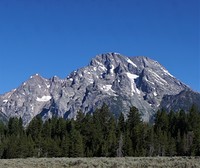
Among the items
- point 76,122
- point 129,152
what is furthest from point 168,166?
point 76,122

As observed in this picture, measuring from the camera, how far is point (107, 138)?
100 meters

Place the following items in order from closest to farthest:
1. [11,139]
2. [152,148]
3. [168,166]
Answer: [168,166] → [152,148] → [11,139]

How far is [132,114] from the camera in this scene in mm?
108812

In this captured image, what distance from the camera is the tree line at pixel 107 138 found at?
93.3 meters

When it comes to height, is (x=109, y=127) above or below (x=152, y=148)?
above

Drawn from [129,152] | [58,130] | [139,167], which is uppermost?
[58,130]

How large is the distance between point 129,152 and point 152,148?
22.7ft

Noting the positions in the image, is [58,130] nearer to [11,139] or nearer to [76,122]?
[76,122]

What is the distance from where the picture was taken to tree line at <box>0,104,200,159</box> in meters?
93.3

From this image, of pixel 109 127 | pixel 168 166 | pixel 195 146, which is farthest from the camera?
pixel 109 127

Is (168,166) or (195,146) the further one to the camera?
(195,146)

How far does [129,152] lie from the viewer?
90.8 m

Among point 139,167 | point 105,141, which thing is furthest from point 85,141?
point 139,167

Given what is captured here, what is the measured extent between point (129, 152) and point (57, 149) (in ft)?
54.4
